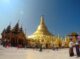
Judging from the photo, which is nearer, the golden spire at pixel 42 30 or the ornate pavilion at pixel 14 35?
the ornate pavilion at pixel 14 35

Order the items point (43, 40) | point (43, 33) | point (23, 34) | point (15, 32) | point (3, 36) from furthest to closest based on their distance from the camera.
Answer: point (43, 33) → point (43, 40) → point (23, 34) → point (15, 32) → point (3, 36)

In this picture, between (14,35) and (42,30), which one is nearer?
(14,35)

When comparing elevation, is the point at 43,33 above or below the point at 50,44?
above

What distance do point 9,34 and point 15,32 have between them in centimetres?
69

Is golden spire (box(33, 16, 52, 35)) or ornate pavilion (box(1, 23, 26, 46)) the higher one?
golden spire (box(33, 16, 52, 35))

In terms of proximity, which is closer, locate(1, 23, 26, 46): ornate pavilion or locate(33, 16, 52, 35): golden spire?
locate(1, 23, 26, 46): ornate pavilion

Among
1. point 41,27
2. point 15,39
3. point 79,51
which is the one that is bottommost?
point 79,51

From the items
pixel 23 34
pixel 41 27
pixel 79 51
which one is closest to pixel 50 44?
pixel 23 34

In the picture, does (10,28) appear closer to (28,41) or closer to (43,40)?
(28,41)

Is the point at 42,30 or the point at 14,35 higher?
the point at 42,30

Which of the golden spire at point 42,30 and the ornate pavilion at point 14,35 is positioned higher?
the golden spire at point 42,30

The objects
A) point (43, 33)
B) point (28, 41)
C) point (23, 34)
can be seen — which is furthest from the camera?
point (43, 33)

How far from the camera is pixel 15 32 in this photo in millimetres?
12812

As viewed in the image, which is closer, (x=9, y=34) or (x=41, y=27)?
(x=9, y=34)
